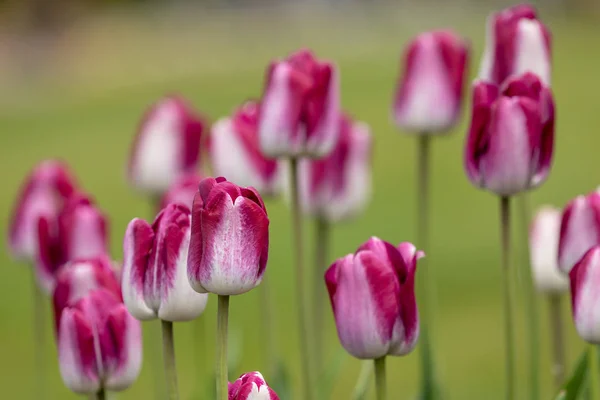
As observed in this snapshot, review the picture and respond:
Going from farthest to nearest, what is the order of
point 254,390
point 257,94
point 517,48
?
point 257,94 → point 517,48 → point 254,390

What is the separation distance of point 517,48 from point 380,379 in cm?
58

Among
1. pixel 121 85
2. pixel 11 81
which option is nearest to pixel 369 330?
pixel 121 85

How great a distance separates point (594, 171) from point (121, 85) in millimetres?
14336

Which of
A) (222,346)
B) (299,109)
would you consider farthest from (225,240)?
(299,109)

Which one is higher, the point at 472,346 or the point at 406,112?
the point at 406,112

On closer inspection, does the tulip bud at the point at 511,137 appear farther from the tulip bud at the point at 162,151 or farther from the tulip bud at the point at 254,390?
the tulip bud at the point at 162,151

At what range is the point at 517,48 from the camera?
1.58m

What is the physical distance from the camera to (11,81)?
24.8 m

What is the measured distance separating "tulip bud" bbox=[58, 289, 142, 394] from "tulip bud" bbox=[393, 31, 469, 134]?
2.33ft

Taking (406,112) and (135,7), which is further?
(135,7)

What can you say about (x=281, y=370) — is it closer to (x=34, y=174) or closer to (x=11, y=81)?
(x=34, y=174)

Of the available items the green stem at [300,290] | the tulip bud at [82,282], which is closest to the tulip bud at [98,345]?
the tulip bud at [82,282]

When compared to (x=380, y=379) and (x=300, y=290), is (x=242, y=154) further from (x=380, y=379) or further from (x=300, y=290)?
(x=380, y=379)

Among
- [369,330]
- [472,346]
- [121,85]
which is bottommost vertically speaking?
[472,346]
